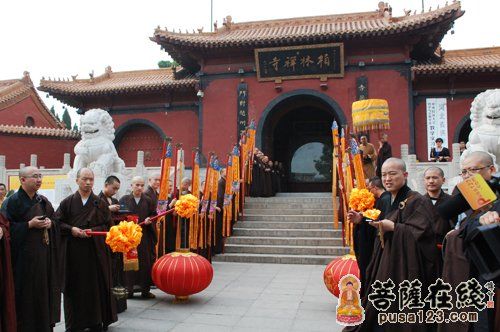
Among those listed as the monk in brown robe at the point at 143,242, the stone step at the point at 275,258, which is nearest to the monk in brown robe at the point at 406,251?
the monk in brown robe at the point at 143,242

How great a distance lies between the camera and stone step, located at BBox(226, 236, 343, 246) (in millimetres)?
7977

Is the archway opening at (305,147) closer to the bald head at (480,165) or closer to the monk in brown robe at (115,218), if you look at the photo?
the monk in brown robe at (115,218)

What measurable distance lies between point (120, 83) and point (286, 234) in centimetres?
952

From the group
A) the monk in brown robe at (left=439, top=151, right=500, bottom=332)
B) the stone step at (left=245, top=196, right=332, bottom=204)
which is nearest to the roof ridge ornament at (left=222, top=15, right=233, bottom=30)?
the stone step at (left=245, top=196, right=332, bottom=204)

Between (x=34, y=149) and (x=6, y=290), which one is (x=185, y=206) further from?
(x=34, y=149)

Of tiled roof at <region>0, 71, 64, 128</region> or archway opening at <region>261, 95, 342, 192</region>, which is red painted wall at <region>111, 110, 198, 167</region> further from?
tiled roof at <region>0, 71, 64, 128</region>

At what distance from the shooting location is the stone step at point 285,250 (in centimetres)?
768

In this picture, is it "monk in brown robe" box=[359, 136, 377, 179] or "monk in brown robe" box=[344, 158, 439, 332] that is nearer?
"monk in brown robe" box=[344, 158, 439, 332]

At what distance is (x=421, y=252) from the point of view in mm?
2969

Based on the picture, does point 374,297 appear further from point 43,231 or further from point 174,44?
point 174,44

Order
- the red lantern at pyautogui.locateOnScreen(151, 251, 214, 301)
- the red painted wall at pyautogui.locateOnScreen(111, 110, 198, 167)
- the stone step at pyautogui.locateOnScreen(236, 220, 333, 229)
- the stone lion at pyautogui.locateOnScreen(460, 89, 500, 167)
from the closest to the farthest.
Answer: the red lantern at pyautogui.locateOnScreen(151, 251, 214, 301)
the stone lion at pyautogui.locateOnScreen(460, 89, 500, 167)
the stone step at pyautogui.locateOnScreen(236, 220, 333, 229)
the red painted wall at pyautogui.locateOnScreen(111, 110, 198, 167)

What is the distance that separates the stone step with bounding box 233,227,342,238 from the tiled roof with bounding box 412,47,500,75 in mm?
6335

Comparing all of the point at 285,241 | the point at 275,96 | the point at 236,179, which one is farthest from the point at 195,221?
the point at 275,96

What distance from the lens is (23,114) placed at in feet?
63.9
